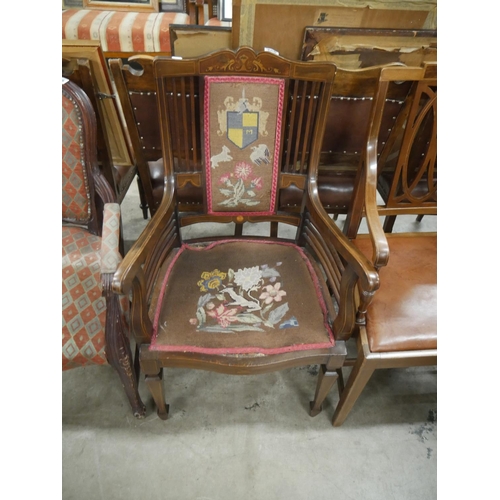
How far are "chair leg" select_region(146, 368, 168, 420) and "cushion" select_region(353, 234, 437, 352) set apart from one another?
0.66 m

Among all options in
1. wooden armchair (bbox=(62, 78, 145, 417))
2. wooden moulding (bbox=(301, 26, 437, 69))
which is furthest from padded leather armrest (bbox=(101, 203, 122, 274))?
wooden moulding (bbox=(301, 26, 437, 69))

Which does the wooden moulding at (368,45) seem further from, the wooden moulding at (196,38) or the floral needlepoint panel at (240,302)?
the floral needlepoint panel at (240,302)

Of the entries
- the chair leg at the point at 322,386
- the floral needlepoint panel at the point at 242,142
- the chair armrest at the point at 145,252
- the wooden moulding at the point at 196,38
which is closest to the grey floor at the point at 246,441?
the chair leg at the point at 322,386

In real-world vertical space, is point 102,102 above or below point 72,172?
above

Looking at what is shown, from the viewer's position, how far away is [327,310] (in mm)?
1058

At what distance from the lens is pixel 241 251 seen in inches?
48.9

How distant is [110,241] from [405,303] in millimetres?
912

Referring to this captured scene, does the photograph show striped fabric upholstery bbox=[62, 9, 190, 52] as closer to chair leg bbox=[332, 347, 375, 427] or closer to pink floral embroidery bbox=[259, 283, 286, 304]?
pink floral embroidery bbox=[259, 283, 286, 304]

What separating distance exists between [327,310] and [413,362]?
289 mm

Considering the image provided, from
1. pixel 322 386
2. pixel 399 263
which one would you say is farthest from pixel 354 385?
pixel 399 263

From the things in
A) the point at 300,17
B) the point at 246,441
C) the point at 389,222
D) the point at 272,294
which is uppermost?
the point at 300,17

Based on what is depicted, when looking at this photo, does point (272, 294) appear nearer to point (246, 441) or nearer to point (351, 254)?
point (351, 254)

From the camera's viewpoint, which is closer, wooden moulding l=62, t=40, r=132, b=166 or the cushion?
the cushion

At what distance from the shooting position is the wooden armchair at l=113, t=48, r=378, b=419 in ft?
3.16
